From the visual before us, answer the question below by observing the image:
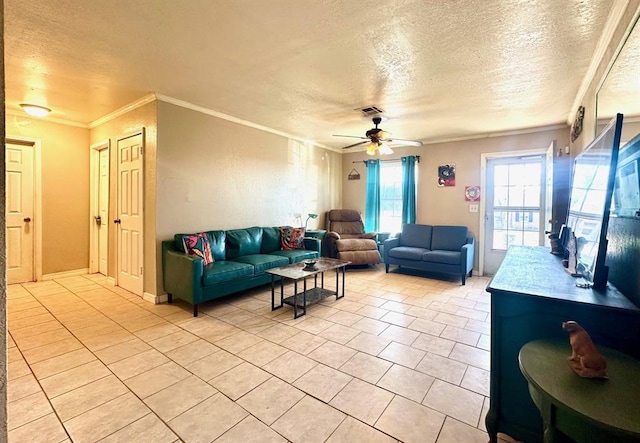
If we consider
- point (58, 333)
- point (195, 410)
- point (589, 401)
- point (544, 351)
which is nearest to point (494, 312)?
point (544, 351)

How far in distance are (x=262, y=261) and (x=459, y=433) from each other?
2.84 m

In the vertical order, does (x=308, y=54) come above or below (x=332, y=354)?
above

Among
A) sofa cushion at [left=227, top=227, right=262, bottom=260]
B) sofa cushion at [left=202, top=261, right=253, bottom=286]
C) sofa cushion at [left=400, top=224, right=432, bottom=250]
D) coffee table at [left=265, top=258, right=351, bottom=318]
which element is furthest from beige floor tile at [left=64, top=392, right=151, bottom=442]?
sofa cushion at [left=400, top=224, right=432, bottom=250]

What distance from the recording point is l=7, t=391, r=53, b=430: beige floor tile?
5.55 ft

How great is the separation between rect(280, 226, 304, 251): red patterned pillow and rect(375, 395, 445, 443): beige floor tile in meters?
3.22

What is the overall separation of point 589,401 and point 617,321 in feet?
1.84

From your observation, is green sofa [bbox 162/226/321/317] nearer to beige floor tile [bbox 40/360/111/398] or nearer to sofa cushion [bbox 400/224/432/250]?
beige floor tile [bbox 40/360/111/398]

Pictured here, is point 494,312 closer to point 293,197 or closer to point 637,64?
point 637,64

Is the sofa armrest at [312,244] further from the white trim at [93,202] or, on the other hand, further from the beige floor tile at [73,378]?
the white trim at [93,202]

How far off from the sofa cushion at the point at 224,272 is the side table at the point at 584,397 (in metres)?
2.91

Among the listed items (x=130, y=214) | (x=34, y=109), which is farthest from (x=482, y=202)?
(x=34, y=109)

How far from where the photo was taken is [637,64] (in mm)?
1599

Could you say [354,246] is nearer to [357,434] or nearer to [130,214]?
[130,214]

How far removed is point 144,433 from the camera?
1.62m
